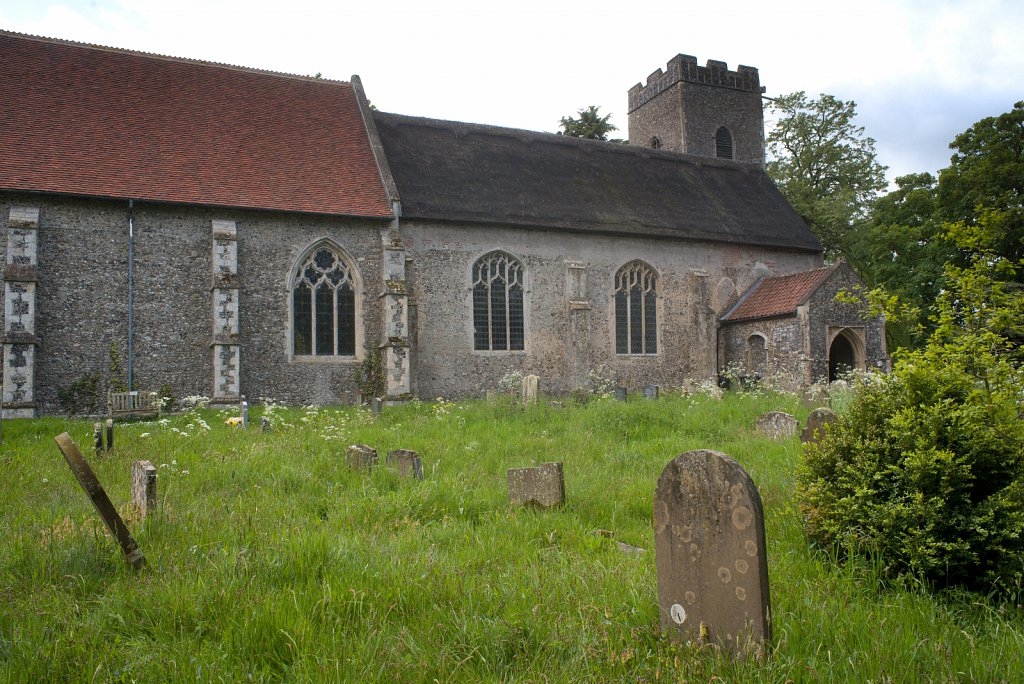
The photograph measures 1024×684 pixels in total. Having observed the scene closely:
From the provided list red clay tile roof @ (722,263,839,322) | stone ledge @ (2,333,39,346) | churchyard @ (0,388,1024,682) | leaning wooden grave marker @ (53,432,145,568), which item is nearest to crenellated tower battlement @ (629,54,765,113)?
red clay tile roof @ (722,263,839,322)

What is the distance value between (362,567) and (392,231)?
14.8 meters

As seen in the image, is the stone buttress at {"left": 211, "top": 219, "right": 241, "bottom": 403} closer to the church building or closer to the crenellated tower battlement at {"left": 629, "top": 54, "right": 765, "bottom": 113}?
the church building

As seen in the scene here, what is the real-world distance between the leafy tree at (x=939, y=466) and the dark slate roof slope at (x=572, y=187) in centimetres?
1487

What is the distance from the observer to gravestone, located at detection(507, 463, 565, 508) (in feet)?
19.3

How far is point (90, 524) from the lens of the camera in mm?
5051

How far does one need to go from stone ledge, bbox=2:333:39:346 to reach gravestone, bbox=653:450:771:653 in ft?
50.7

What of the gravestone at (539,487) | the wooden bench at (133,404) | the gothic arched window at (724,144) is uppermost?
the gothic arched window at (724,144)

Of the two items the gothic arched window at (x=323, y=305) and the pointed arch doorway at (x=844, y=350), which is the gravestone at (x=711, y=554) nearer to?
the gothic arched window at (x=323, y=305)

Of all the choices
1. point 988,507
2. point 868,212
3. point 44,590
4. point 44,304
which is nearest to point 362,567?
point 44,590

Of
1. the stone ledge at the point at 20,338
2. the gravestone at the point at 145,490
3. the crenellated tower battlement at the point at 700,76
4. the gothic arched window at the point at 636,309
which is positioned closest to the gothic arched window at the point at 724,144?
the crenellated tower battlement at the point at 700,76

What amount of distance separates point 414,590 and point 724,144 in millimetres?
29795

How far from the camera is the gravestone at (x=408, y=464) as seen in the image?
705cm

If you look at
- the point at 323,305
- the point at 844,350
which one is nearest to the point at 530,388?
the point at 323,305

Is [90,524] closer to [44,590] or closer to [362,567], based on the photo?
[44,590]
